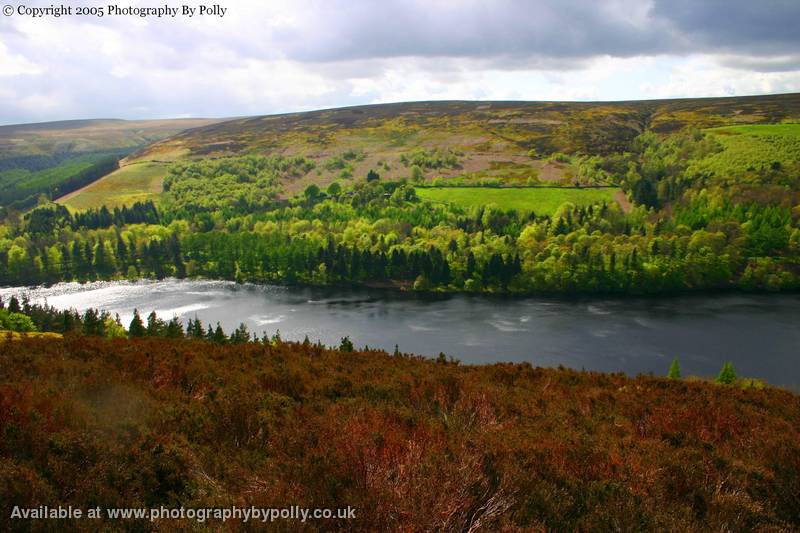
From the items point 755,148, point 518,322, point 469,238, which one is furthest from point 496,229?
A: point 755,148

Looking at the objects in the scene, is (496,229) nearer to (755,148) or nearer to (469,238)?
(469,238)

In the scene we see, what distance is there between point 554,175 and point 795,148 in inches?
2552

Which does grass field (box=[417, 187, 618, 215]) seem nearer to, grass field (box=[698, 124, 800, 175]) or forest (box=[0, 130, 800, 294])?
forest (box=[0, 130, 800, 294])

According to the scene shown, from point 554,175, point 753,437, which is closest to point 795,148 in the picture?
point 554,175

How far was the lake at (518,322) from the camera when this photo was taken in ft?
229

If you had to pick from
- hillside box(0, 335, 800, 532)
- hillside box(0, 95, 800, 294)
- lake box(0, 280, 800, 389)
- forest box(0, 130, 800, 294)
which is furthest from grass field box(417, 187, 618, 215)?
hillside box(0, 335, 800, 532)

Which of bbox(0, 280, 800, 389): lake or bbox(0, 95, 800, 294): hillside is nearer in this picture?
bbox(0, 280, 800, 389): lake

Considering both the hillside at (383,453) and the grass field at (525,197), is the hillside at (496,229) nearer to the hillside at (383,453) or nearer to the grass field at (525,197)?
the grass field at (525,197)

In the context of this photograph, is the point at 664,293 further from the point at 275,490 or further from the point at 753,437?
the point at 275,490

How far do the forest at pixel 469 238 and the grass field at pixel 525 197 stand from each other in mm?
4947

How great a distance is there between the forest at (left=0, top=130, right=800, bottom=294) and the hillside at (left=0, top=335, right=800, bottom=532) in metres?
93.2

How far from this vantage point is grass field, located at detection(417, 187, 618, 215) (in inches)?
6324

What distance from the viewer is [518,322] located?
87.1 m

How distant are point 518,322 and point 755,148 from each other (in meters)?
126
